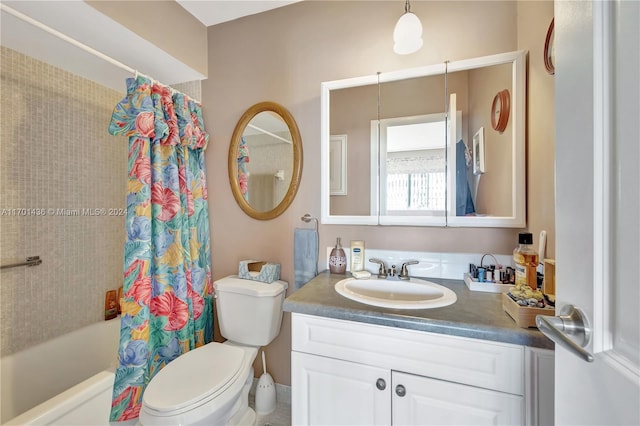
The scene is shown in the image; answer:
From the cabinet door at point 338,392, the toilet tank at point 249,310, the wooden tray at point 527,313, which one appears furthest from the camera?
the toilet tank at point 249,310

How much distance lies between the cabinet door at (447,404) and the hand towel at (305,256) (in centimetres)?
72

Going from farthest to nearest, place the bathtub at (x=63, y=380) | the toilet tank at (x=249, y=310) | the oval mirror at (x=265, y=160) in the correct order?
the oval mirror at (x=265, y=160) → the toilet tank at (x=249, y=310) → the bathtub at (x=63, y=380)

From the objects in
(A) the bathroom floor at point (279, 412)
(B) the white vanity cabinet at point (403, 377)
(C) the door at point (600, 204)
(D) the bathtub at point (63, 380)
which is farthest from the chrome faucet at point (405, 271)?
(D) the bathtub at point (63, 380)

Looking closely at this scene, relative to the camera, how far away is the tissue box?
1573 millimetres

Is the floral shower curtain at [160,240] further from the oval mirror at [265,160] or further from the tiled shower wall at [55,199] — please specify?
the tiled shower wall at [55,199]

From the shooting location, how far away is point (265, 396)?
1.58m

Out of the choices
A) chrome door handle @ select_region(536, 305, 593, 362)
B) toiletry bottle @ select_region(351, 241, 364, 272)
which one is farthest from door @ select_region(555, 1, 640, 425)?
toiletry bottle @ select_region(351, 241, 364, 272)

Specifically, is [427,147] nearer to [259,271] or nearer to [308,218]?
[308,218]

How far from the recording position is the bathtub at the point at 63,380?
3.76 ft

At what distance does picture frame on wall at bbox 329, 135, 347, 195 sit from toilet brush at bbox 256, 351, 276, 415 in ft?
4.02

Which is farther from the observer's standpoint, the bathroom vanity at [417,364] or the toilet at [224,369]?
the toilet at [224,369]

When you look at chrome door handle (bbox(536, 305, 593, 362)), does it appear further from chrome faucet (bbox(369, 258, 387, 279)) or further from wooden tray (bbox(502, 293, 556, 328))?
chrome faucet (bbox(369, 258, 387, 279))

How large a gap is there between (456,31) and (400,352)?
1.52 m

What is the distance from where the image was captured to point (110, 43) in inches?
57.0
